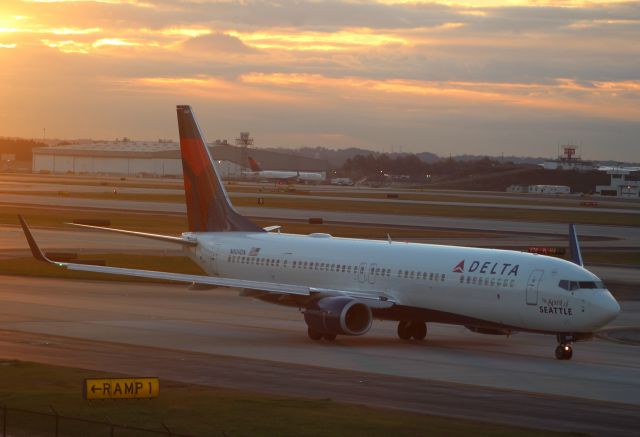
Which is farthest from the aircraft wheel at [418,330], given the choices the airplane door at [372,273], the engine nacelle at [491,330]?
the engine nacelle at [491,330]

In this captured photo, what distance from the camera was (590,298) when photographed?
39.7 metres

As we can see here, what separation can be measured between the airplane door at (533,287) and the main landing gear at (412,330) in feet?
20.1

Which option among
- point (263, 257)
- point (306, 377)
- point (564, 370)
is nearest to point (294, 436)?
point (306, 377)

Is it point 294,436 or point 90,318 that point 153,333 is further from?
point 294,436

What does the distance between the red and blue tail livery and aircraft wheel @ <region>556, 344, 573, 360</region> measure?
51.7 feet

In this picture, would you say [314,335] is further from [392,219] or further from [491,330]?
[392,219]

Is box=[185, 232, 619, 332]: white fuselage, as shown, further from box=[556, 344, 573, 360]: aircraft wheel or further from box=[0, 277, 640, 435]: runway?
box=[0, 277, 640, 435]: runway

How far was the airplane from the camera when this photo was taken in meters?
40.3

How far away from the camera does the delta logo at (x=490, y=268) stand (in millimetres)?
41281

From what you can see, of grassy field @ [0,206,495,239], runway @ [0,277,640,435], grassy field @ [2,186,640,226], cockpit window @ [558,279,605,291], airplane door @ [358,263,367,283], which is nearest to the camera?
runway @ [0,277,640,435]

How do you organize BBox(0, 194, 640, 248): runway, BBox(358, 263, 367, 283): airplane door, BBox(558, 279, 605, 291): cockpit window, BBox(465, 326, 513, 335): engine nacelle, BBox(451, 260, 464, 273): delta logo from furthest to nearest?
BBox(0, 194, 640, 248): runway
BBox(358, 263, 367, 283): airplane door
BBox(451, 260, 464, 273): delta logo
BBox(465, 326, 513, 335): engine nacelle
BBox(558, 279, 605, 291): cockpit window

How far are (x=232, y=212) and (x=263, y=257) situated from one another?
3.80 metres

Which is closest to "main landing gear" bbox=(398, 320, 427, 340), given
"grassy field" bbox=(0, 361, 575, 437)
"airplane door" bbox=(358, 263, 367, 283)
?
"airplane door" bbox=(358, 263, 367, 283)

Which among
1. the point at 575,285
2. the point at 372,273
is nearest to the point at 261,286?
the point at 372,273
